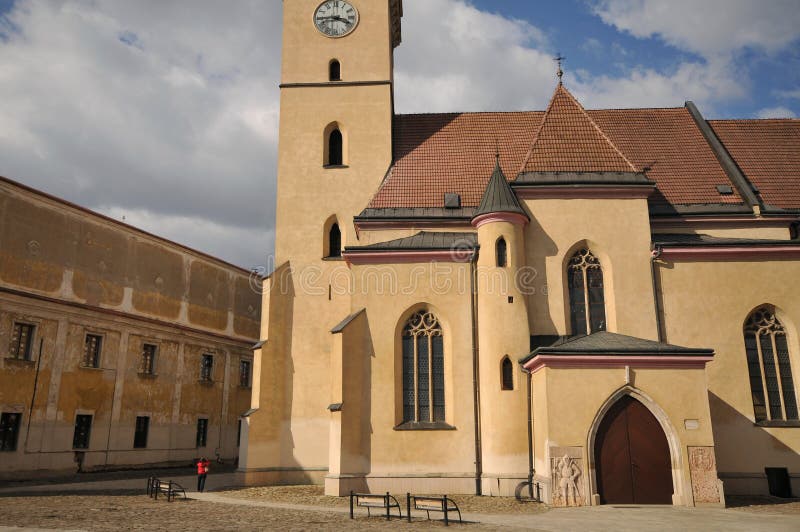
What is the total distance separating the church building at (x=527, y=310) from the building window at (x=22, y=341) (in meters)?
10.8

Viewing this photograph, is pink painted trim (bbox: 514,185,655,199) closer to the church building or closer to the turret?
the church building

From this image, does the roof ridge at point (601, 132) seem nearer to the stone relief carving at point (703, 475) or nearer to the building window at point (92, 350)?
the stone relief carving at point (703, 475)

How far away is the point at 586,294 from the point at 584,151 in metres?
5.14

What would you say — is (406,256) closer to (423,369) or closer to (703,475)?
(423,369)

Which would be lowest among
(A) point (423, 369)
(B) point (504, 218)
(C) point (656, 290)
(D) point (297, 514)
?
(D) point (297, 514)

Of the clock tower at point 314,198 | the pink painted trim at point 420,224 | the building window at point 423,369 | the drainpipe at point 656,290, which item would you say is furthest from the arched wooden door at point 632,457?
the clock tower at point 314,198

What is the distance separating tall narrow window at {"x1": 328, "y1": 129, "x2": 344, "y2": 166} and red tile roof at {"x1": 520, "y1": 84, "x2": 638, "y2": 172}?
7704 mm

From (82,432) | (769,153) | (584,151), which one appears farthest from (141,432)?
(769,153)

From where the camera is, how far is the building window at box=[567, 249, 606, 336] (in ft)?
67.8

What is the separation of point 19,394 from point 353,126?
1705 centimetres

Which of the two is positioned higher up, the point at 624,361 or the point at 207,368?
the point at 207,368

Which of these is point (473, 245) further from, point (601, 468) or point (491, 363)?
point (601, 468)

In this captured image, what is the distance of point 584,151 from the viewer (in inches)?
880

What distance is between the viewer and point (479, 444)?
19609mm
